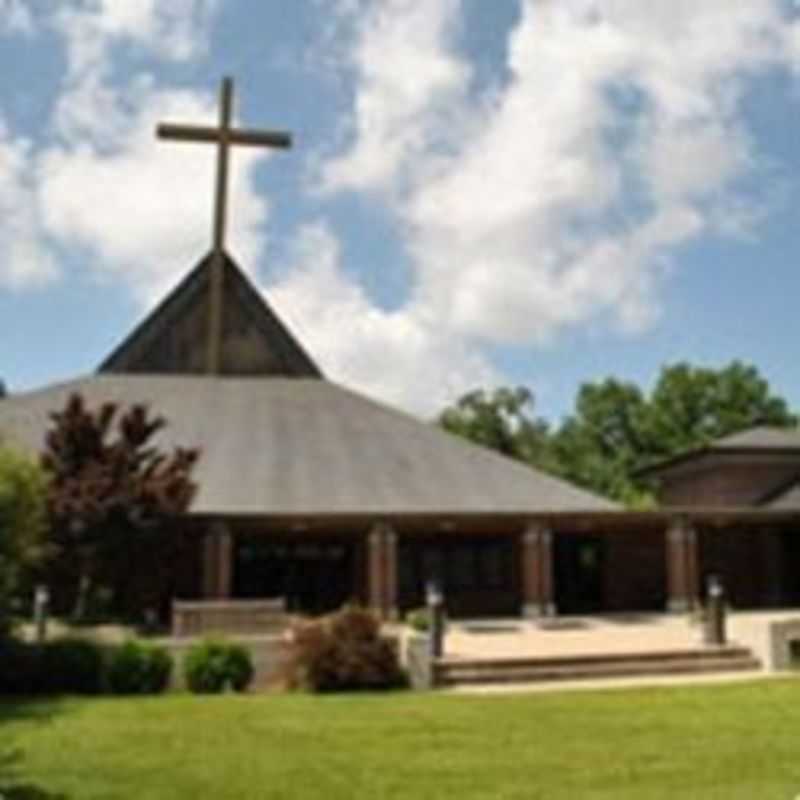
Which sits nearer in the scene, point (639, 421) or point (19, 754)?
point (19, 754)

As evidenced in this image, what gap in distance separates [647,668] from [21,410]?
21.4m

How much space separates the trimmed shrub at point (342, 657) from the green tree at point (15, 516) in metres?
4.85

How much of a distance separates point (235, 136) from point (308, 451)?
11.7m

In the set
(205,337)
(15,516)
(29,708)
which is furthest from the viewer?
(205,337)

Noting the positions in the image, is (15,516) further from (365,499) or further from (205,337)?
(205,337)

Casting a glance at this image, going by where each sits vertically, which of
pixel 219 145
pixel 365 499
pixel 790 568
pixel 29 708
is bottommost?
pixel 29 708

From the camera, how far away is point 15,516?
20375mm

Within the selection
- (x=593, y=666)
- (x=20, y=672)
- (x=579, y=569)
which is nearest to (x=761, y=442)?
(x=579, y=569)

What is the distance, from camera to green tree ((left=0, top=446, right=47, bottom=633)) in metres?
20.1

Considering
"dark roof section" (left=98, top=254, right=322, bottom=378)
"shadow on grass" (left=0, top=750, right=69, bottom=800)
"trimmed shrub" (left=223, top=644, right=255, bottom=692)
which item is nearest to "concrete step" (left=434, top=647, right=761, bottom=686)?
"trimmed shrub" (left=223, top=644, right=255, bottom=692)

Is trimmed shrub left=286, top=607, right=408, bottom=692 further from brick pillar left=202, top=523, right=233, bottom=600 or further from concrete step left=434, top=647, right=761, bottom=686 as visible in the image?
brick pillar left=202, top=523, right=233, bottom=600

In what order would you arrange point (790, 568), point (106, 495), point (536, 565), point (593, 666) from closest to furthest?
point (593, 666)
point (106, 495)
point (536, 565)
point (790, 568)

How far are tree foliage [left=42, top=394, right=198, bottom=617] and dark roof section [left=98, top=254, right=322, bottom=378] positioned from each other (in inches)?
511

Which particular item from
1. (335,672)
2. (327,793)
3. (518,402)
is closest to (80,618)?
(335,672)
